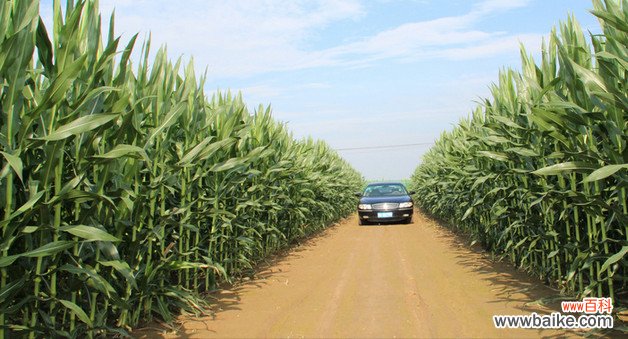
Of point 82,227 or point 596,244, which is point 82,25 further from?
point 596,244

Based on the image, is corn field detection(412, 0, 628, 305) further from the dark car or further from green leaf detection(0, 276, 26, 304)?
the dark car

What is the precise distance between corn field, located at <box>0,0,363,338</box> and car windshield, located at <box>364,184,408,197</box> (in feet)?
36.8

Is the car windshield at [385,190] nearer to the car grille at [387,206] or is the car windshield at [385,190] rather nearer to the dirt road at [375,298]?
the car grille at [387,206]

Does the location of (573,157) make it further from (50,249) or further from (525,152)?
(50,249)

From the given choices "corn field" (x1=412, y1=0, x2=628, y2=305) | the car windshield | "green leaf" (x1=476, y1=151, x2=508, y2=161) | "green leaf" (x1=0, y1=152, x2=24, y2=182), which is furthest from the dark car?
"green leaf" (x1=0, y1=152, x2=24, y2=182)

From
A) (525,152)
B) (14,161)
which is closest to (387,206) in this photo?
(525,152)

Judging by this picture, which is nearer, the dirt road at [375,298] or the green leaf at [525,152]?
the dirt road at [375,298]

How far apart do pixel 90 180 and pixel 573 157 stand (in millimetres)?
4487

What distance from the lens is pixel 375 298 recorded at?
562 cm

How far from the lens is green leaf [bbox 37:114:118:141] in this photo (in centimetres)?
284

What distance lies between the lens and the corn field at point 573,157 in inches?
148

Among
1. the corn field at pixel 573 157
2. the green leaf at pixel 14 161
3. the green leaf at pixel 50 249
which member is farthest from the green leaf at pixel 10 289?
the corn field at pixel 573 157

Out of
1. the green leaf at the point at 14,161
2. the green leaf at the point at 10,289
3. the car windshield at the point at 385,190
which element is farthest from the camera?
the car windshield at the point at 385,190

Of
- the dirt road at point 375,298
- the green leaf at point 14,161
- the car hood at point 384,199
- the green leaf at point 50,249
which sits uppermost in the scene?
the green leaf at point 14,161
